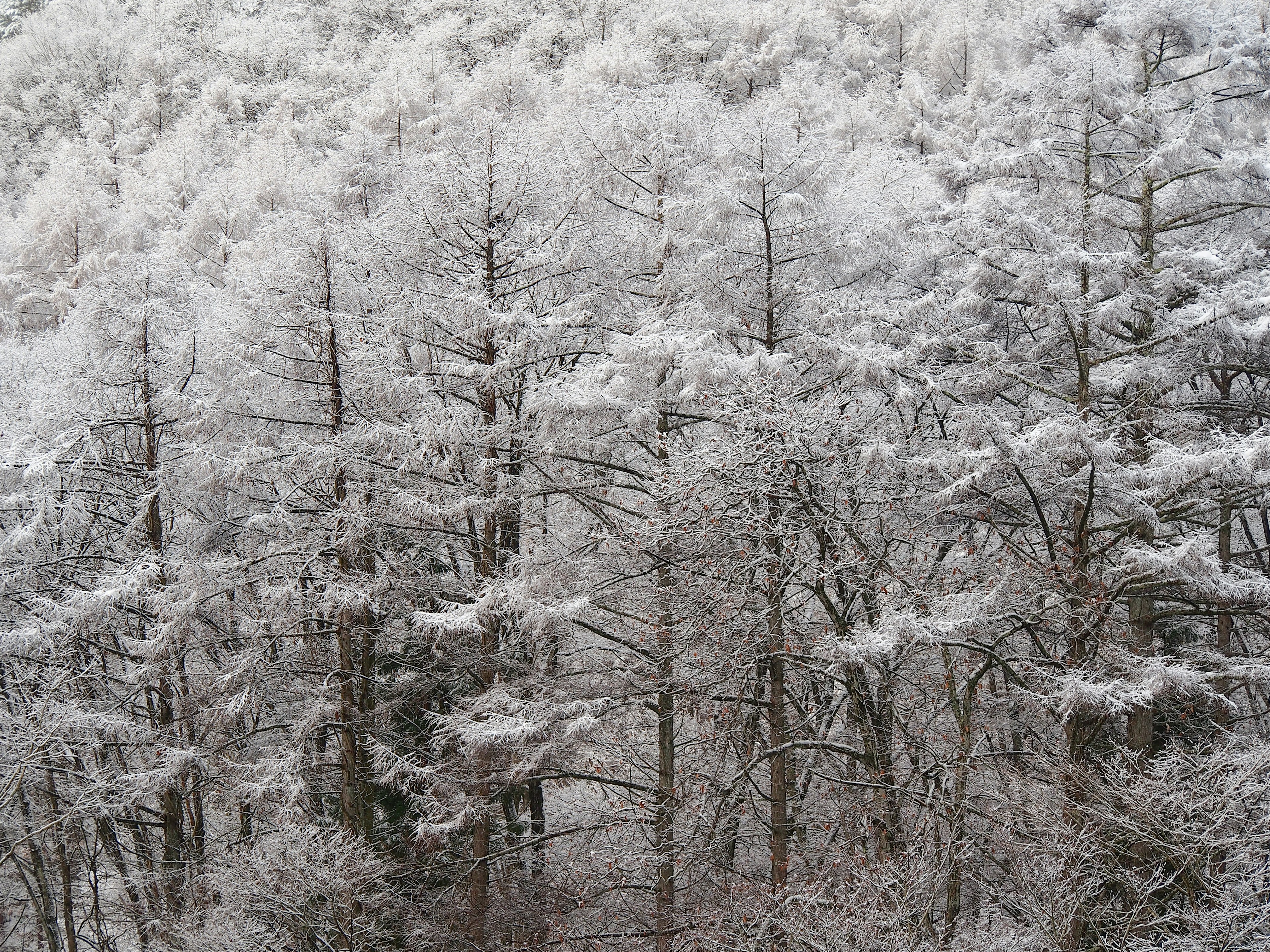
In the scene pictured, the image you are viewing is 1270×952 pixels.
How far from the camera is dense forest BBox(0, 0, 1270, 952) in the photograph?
28.6 feet

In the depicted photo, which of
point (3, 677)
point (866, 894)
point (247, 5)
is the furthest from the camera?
point (247, 5)

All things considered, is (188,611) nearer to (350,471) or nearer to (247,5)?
(350,471)

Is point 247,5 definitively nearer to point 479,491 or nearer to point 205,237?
point 205,237

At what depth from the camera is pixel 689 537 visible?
9.38 meters

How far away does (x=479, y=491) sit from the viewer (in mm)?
11203

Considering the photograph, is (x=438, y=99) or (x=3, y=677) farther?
(x=438, y=99)

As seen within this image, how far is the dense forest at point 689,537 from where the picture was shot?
8.73m

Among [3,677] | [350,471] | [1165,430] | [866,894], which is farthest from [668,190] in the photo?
[3,677]

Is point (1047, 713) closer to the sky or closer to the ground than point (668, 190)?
closer to the ground

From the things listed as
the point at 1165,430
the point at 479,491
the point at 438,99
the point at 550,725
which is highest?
the point at 438,99

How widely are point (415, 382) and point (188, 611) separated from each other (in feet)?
12.5

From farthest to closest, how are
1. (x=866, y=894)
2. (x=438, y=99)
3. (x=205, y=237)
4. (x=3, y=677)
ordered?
1. (x=438, y=99)
2. (x=205, y=237)
3. (x=3, y=677)
4. (x=866, y=894)

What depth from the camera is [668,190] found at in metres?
11.8

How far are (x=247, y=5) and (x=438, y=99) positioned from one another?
52.4 meters
